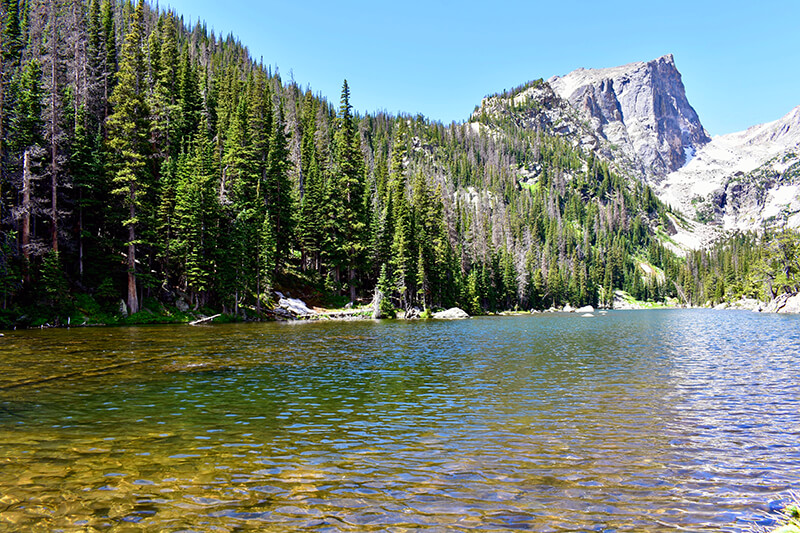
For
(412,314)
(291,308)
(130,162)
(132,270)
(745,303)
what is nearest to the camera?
(132,270)

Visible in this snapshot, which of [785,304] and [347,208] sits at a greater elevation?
[347,208]

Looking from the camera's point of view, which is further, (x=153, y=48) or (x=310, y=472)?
(x=153, y=48)

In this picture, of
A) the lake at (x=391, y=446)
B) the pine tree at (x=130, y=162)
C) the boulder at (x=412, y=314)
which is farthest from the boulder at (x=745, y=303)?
the pine tree at (x=130, y=162)

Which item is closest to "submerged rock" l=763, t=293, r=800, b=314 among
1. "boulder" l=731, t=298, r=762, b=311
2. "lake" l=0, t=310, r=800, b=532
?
"boulder" l=731, t=298, r=762, b=311

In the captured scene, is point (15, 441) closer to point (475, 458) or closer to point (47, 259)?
point (475, 458)

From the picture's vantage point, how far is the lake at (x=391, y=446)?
713 centimetres

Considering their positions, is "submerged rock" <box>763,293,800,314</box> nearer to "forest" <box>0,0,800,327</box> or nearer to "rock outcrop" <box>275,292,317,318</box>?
"forest" <box>0,0,800,327</box>

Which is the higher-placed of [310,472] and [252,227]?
[252,227]

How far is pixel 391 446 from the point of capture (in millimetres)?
10594

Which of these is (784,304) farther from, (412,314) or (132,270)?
(132,270)

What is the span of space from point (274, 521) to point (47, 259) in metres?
44.4

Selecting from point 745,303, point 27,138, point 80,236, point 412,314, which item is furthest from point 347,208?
point 745,303

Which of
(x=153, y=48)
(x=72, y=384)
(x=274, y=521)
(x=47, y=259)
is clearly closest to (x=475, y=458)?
(x=274, y=521)

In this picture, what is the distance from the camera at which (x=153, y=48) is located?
261 feet
